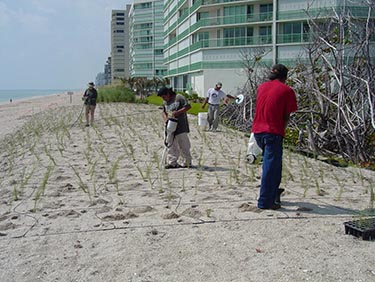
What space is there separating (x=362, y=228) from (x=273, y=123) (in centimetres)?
159

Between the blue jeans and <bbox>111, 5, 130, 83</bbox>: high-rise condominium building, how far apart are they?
13600cm

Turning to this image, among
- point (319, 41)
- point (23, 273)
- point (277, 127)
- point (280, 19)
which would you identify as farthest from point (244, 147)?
point (280, 19)

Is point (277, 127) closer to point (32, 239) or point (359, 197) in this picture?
point (359, 197)

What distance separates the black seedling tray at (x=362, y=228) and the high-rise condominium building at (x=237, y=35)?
35029 millimetres

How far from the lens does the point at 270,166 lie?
571 cm

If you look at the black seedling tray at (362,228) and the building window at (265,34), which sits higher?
the building window at (265,34)

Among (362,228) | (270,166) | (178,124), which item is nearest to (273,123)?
(270,166)

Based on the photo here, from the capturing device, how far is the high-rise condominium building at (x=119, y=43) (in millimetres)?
142875

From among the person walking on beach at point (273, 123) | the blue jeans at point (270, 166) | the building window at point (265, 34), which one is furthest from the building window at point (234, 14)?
the blue jeans at point (270, 166)

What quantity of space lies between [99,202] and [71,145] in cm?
624

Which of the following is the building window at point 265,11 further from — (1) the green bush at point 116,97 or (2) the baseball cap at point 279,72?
(2) the baseball cap at point 279,72

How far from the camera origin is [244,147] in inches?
464

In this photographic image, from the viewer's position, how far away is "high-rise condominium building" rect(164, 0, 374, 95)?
136 feet

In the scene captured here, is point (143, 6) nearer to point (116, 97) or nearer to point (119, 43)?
point (119, 43)
